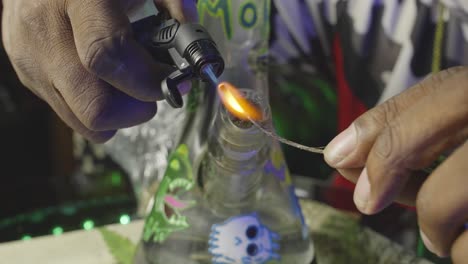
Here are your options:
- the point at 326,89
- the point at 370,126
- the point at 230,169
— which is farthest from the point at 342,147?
the point at 326,89

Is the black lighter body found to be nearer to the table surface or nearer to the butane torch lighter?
the butane torch lighter

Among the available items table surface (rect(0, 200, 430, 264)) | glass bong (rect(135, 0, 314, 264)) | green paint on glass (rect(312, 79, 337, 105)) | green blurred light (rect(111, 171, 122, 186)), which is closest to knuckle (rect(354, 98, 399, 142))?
glass bong (rect(135, 0, 314, 264))

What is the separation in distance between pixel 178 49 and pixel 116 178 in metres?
0.50

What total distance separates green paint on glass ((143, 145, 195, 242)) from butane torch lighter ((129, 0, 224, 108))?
86 millimetres

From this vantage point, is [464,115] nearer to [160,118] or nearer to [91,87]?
[91,87]

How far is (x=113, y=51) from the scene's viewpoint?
1.00 feet

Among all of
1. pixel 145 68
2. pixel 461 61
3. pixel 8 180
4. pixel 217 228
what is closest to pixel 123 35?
pixel 145 68

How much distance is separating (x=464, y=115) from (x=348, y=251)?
0.23m

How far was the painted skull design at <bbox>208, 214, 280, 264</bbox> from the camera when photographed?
0.34 meters

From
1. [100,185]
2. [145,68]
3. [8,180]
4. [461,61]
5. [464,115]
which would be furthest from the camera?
[8,180]

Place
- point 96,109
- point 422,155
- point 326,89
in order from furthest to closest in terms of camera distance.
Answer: point 326,89 → point 96,109 → point 422,155

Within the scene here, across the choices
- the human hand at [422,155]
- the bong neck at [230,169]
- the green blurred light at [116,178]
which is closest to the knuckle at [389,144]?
the human hand at [422,155]

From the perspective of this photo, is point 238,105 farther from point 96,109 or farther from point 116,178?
point 116,178

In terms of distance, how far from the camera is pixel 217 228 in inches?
13.7
